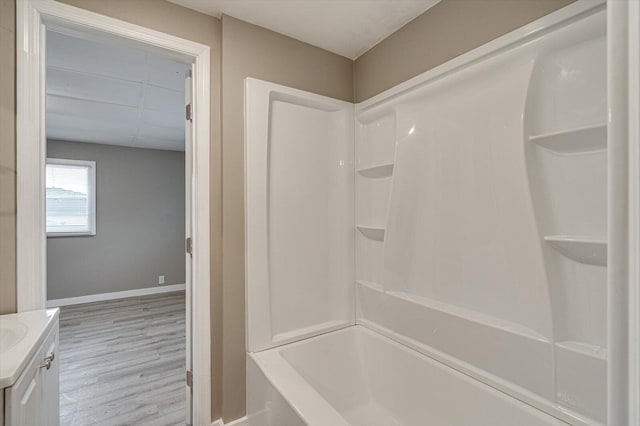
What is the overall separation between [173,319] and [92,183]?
2523 millimetres

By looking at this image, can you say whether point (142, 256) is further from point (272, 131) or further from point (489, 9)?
point (489, 9)

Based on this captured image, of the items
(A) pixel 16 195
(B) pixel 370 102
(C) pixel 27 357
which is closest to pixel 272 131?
(B) pixel 370 102

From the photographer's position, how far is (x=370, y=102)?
6.75 ft

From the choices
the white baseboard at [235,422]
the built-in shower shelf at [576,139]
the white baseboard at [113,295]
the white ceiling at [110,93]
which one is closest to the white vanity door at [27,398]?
the white baseboard at [235,422]

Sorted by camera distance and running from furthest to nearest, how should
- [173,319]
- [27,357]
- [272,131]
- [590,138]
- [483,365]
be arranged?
[173,319] < [272,131] < [483,365] < [590,138] < [27,357]

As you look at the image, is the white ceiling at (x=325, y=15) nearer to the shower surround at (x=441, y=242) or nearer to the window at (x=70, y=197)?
the shower surround at (x=441, y=242)

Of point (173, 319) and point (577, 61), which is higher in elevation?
point (577, 61)

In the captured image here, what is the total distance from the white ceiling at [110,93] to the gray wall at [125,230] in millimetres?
504

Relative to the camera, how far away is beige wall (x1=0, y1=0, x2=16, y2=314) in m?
1.22

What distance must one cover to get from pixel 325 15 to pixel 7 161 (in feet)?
5.64

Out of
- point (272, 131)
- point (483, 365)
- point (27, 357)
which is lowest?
point (483, 365)

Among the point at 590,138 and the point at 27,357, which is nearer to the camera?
the point at 27,357

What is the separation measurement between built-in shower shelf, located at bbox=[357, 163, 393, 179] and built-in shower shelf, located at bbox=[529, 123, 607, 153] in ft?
2.69

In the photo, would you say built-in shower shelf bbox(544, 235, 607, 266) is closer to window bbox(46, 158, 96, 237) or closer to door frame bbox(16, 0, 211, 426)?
door frame bbox(16, 0, 211, 426)
